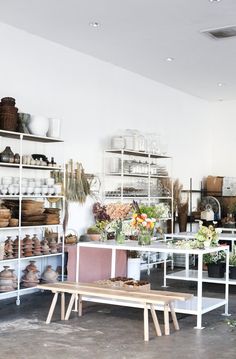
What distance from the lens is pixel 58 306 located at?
20.6 feet

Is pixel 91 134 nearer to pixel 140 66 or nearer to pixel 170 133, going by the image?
pixel 140 66

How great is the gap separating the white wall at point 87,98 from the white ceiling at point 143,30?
0.72 ft

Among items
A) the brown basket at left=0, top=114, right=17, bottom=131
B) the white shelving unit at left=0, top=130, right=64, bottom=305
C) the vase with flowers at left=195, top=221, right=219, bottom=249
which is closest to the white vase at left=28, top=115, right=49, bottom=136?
the white shelving unit at left=0, top=130, right=64, bottom=305

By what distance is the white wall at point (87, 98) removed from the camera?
7.14m

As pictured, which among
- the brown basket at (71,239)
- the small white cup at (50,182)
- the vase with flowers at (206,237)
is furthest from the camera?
the brown basket at (71,239)

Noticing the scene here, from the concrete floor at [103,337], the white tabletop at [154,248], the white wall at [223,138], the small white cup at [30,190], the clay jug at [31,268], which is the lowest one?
the concrete floor at [103,337]

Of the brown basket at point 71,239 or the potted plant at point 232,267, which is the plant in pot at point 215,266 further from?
the brown basket at point 71,239

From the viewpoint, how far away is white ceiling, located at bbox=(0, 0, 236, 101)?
248 inches

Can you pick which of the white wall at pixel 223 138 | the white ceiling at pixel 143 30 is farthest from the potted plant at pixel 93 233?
the white wall at pixel 223 138

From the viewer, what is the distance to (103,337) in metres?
4.97

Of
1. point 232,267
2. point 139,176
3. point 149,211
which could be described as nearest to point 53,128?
point 149,211

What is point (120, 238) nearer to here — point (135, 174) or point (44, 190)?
point (44, 190)

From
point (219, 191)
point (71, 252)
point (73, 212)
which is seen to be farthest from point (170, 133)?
point (71, 252)

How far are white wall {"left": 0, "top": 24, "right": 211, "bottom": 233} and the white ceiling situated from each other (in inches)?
8.7
